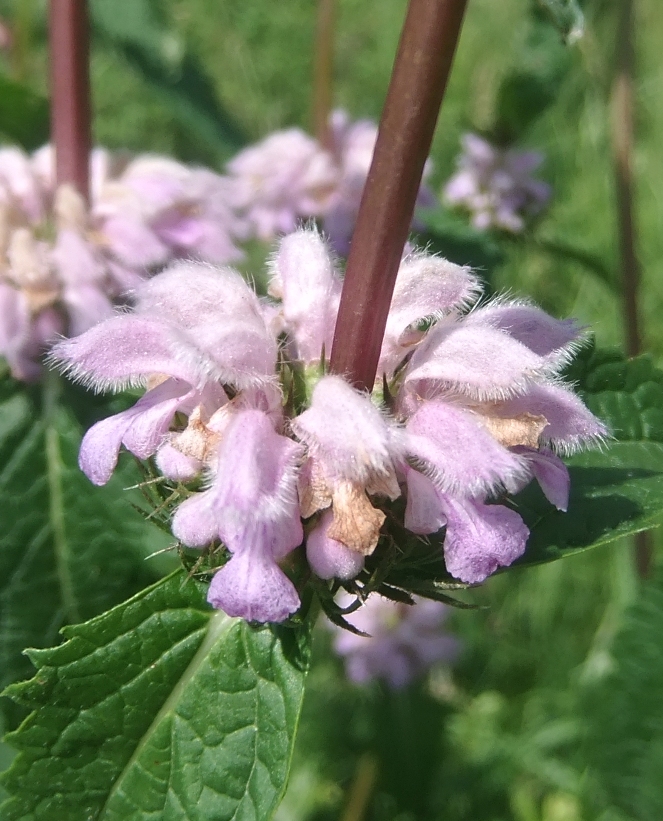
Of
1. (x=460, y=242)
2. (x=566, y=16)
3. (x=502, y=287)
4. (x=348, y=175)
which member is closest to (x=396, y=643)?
(x=460, y=242)

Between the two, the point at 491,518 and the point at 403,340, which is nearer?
the point at 491,518

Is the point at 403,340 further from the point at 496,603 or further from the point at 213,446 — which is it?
the point at 496,603

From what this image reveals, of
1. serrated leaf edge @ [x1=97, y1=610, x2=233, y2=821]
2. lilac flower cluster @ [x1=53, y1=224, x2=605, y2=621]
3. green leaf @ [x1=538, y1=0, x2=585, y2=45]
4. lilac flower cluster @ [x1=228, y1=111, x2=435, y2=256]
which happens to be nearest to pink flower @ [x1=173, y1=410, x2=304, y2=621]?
lilac flower cluster @ [x1=53, y1=224, x2=605, y2=621]

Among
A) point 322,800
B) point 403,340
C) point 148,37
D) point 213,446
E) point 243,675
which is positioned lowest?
point 322,800

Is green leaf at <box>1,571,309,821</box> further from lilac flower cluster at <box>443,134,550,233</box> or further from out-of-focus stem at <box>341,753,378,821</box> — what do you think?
lilac flower cluster at <box>443,134,550,233</box>

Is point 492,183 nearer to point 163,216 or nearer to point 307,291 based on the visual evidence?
point 163,216

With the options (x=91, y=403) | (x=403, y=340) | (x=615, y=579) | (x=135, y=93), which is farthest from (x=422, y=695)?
(x=135, y=93)
